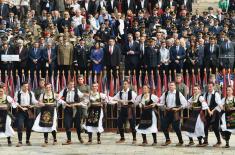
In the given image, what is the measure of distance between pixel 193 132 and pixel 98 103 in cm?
284

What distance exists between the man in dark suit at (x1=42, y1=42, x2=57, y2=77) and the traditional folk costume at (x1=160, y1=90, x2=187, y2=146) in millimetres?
5259

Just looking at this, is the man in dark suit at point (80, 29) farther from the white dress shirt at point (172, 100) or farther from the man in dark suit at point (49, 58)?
the white dress shirt at point (172, 100)

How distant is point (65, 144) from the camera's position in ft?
81.2

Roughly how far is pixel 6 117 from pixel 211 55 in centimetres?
757

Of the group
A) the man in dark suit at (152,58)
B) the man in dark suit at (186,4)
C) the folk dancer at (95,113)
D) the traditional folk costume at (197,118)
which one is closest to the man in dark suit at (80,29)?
the man in dark suit at (152,58)

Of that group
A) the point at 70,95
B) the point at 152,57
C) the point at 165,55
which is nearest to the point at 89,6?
the point at 152,57

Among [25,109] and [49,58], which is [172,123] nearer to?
[25,109]

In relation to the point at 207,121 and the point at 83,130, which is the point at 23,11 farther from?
the point at 207,121

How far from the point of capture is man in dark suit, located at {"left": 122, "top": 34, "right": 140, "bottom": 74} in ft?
94.4

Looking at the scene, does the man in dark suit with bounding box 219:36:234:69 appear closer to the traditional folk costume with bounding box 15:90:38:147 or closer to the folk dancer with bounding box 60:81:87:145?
the folk dancer with bounding box 60:81:87:145

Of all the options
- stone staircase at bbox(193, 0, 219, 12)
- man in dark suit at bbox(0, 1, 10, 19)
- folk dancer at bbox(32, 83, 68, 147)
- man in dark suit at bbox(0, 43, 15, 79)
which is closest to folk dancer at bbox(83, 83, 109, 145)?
folk dancer at bbox(32, 83, 68, 147)

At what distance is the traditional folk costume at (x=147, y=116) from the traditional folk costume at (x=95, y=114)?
1.03 meters

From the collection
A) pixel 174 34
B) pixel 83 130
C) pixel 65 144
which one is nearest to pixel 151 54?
pixel 174 34

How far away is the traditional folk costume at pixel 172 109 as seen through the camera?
24.4 metres
